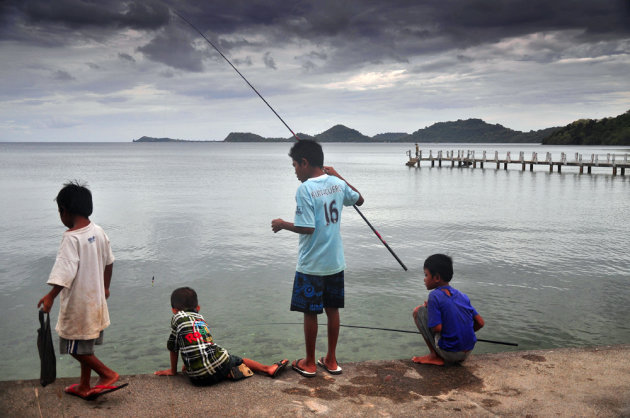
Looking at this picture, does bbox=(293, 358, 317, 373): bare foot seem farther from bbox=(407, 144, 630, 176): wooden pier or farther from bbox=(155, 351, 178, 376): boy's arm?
bbox=(407, 144, 630, 176): wooden pier

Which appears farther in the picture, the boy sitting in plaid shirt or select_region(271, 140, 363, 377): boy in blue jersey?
select_region(271, 140, 363, 377): boy in blue jersey

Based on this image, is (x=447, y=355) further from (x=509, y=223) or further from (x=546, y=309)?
(x=509, y=223)

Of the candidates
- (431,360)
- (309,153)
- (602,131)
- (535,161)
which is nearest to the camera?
(309,153)

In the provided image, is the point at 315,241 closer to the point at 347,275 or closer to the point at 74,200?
the point at 74,200

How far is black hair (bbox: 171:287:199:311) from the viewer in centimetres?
366

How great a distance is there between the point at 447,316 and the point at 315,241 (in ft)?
4.07

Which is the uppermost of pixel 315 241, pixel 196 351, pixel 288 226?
pixel 288 226

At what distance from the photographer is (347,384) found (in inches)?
143

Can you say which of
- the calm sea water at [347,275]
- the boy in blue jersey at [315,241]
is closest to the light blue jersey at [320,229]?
the boy in blue jersey at [315,241]

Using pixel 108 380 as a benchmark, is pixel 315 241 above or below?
above

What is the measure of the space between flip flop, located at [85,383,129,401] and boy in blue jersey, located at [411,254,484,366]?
7.92 feet

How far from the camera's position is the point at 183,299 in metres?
3.66

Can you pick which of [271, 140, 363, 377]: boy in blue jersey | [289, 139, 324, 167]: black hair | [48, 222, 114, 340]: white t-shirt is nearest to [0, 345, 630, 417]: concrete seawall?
[271, 140, 363, 377]: boy in blue jersey

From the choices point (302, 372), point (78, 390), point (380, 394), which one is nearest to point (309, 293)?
point (302, 372)
